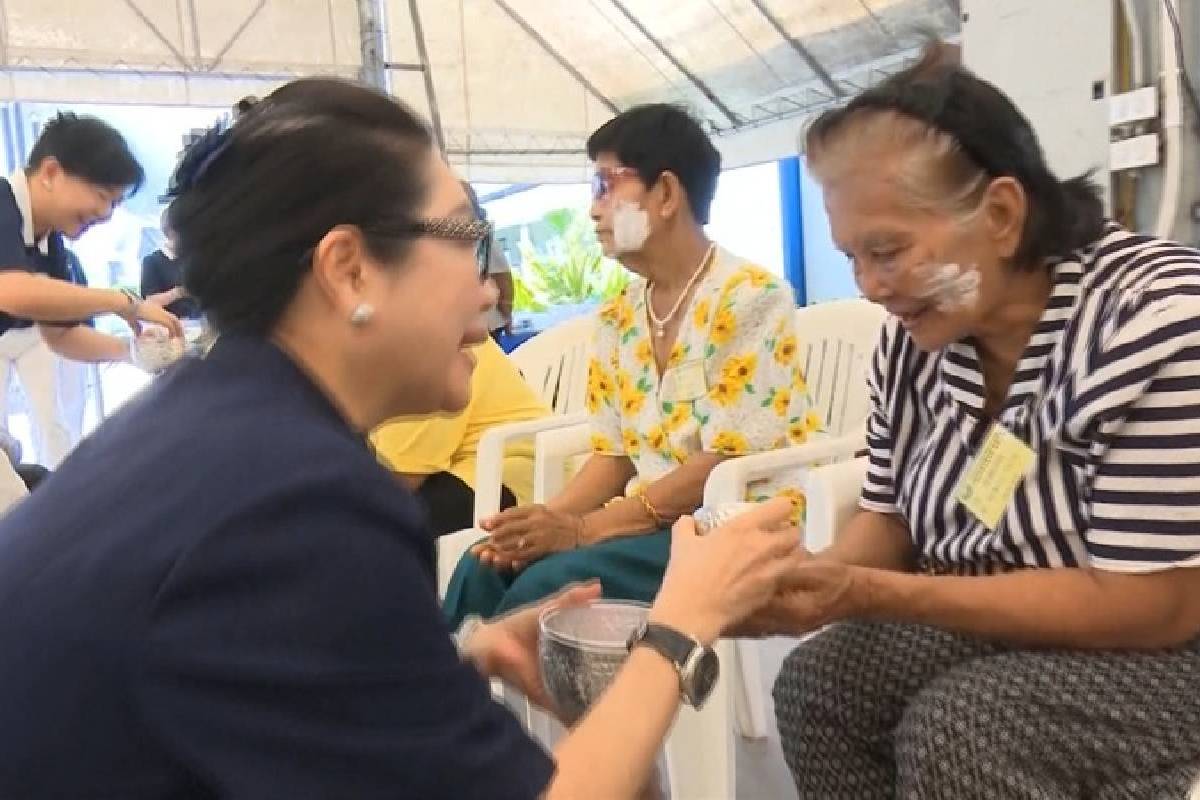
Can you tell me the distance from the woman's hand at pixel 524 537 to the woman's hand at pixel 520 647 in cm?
61

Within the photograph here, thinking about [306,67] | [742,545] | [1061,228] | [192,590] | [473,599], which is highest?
[306,67]

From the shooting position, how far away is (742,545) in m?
1.07

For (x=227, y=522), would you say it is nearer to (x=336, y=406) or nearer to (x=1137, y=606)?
(x=336, y=406)

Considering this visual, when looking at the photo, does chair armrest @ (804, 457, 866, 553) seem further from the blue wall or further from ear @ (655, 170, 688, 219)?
the blue wall

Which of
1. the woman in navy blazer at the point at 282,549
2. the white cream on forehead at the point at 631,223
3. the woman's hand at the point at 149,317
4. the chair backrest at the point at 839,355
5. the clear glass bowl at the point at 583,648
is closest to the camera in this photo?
the woman in navy blazer at the point at 282,549

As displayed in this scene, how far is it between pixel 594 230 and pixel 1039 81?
4.04 feet

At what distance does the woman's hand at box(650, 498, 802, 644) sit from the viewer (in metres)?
1.00

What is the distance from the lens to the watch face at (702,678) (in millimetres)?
945

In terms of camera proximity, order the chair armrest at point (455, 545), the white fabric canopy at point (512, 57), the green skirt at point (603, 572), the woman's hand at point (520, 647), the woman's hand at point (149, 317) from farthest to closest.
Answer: the white fabric canopy at point (512, 57) → the woman's hand at point (149, 317) → the chair armrest at point (455, 545) → the green skirt at point (603, 572) → the woman's hand at point (520, 647)

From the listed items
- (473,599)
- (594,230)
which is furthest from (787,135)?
(473,599)

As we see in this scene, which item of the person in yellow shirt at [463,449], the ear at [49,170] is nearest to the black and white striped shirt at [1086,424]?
the person in yellow shirt at [463,449]

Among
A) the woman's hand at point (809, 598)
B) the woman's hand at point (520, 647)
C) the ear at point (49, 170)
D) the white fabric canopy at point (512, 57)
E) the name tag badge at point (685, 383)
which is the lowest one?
the woman's hand at point (520, 647)

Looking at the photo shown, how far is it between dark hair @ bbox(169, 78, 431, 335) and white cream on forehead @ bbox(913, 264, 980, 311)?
25.4 inches

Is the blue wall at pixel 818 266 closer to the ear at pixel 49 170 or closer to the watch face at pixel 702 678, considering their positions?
the ear at pixel 49 170
